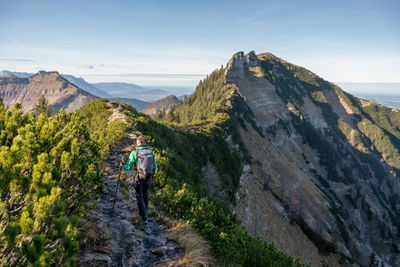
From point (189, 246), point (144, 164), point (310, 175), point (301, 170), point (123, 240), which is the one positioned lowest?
point (310, 175)

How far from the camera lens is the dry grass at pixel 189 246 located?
18.9ft

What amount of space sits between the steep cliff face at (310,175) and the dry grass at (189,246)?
102ft

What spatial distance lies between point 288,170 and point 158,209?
7490cm

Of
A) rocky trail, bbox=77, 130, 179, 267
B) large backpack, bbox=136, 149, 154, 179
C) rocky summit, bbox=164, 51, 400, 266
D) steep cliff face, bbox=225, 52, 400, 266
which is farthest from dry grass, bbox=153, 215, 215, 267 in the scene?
steep cliff face, bbox=225, 52, 400, 266

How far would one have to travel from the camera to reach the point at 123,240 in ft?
19.9

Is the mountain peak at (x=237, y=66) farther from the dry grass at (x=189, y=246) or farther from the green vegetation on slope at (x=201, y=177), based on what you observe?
the dry grass at (x=189, y=246)

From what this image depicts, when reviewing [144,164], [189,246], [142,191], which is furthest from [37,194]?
[189,246]

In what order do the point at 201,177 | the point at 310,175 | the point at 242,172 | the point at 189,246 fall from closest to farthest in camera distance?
the point at 189,246 → the point at 201,177 → the point at 242,172 → the point at 310,175

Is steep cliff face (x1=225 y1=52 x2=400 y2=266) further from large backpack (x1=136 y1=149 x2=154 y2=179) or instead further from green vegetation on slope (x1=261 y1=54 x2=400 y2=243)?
large backpack (x1=136 y1=149 x2=154 y2=179)

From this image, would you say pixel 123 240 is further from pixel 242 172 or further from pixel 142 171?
pixel 242 172

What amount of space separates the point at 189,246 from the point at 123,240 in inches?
72.9

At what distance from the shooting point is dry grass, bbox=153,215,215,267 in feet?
18.9

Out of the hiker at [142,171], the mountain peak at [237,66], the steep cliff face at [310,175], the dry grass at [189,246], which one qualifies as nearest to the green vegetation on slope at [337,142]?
the steep cliff face at [310,175]

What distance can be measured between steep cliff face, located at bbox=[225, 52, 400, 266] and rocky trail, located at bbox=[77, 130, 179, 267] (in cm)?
3130
